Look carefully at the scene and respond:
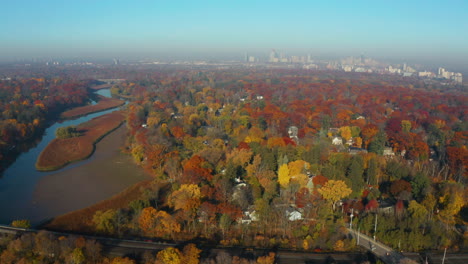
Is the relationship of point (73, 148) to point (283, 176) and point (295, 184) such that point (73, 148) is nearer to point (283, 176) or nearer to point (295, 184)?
point (283, 176)

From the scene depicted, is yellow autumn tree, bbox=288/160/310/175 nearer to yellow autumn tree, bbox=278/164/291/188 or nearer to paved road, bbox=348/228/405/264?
yellow autumn tree, bbox=278/164/291/188

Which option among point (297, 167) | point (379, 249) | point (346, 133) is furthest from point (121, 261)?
point (346, 133)

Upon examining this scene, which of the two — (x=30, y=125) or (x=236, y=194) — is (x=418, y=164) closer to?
(x=236, y=194)

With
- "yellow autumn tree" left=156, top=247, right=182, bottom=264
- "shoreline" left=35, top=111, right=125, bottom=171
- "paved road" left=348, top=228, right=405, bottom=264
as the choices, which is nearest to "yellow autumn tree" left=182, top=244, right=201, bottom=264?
"yellow autumn tree" left=156, top=247, right=182, bottom=264

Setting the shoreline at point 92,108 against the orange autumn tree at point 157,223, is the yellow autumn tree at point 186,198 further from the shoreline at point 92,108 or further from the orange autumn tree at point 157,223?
the shoreline at point 92,108

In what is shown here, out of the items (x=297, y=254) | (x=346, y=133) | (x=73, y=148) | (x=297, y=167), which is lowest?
(x=297, y=254)
